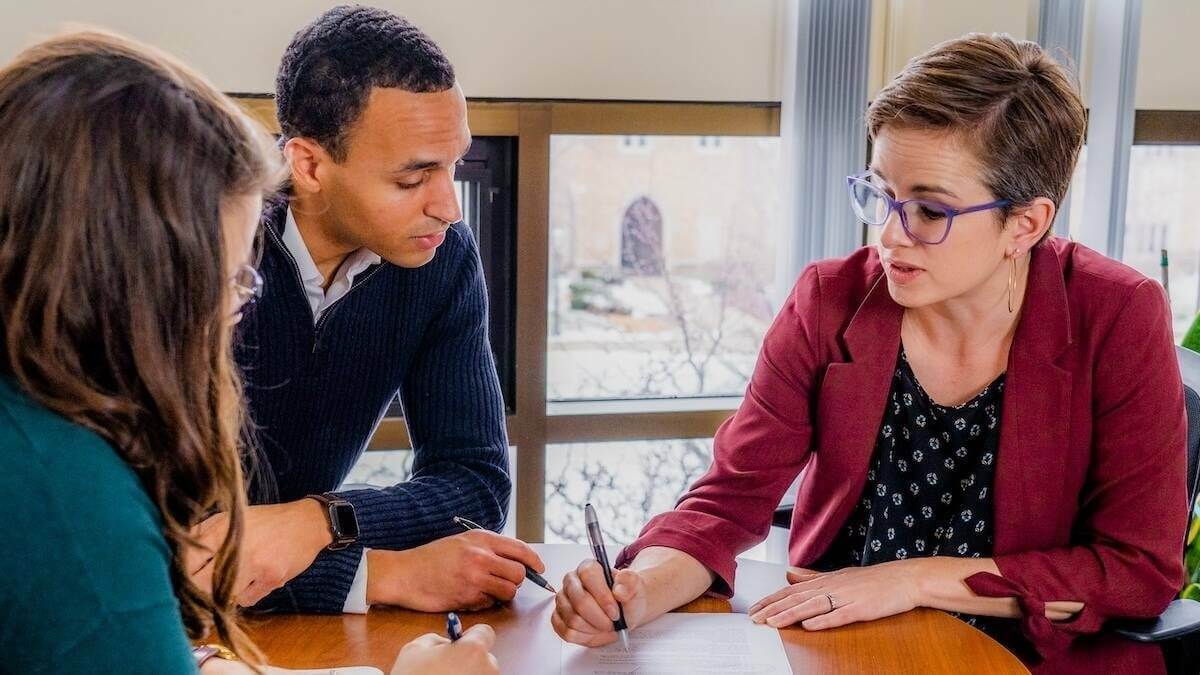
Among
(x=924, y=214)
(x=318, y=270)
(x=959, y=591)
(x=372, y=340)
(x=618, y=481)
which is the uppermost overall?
(x=924, y=214)

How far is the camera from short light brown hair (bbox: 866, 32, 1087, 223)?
5.06ft

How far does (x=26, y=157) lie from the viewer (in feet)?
2.55

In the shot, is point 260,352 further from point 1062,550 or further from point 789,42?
point 789,42

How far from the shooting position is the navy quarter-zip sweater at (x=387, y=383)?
160cm

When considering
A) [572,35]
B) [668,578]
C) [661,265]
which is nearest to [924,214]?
[668,578]

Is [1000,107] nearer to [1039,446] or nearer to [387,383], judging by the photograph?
[1039,446]

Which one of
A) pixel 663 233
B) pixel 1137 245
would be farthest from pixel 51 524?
pixel 1137 245

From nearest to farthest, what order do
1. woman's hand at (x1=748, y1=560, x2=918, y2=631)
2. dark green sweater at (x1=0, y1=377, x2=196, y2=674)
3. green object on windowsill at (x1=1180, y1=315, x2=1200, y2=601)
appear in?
dark green sweater at (x1=0, y1=377, x2=196, y2=674)
woman's hand at (x1=748, y1=560, x2=918, y2=631)
green object on windowsill at (x1=1180, y1=315, x2=1200, y2=601)

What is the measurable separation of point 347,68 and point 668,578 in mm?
830

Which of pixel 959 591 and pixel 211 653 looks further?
pixel 959 591

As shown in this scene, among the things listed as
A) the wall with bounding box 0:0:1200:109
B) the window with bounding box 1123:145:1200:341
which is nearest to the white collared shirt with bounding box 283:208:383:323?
the wall with bounding box 0:0:1200:109

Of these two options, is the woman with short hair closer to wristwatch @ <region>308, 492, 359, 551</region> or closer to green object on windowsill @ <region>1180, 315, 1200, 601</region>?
wristwatch @ <region>308, 492, 359, 551</region>

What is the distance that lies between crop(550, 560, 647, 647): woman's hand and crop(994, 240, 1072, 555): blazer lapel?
0.58 metres

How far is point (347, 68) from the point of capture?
A: 1565 mm
